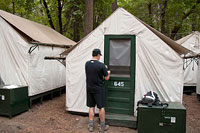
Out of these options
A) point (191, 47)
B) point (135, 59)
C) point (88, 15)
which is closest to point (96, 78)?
point (135, 59)

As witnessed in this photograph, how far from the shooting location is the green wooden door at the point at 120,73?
195 inches

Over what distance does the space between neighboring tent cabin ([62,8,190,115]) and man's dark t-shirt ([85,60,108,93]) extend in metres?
0.79

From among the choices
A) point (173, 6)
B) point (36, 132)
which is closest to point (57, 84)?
point (36, 132)

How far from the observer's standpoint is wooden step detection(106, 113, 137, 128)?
4660 millimetres

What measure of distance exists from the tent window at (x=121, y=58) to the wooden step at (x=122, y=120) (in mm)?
1186

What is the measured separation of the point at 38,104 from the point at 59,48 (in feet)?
9.70

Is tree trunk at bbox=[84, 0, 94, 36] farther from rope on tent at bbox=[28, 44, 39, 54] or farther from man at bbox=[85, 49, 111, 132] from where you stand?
man at bbox=[85, 49, 111, 132]

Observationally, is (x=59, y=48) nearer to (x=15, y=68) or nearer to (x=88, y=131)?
(x=15, y=68)

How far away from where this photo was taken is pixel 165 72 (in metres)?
4.78

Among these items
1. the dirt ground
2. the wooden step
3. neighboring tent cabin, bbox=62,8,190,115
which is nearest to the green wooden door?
neighboring tent cabin, bbox=62,8,190,115

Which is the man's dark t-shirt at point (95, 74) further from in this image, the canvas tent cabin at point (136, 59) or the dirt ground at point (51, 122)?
the dirt ground at point (51, 122)

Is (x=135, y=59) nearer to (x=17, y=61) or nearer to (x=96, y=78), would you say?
(x=96, y=78)

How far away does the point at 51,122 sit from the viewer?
5.17m

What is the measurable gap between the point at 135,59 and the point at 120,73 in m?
0.59
